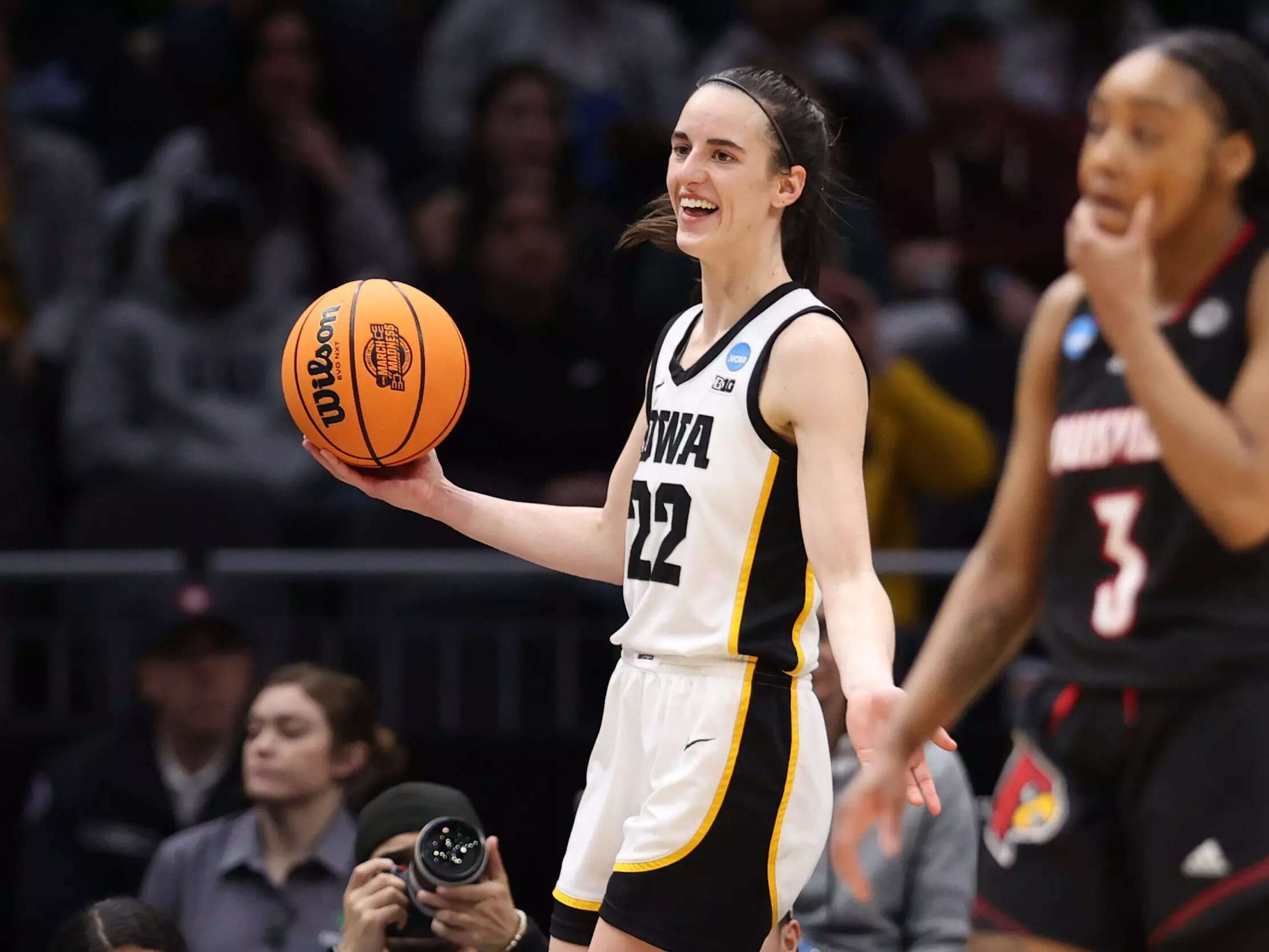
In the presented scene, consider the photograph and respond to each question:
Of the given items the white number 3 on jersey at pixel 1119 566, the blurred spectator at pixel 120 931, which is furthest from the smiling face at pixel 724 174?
the blurred spectator at pixel 120 931

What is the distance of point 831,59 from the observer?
9.16 meters

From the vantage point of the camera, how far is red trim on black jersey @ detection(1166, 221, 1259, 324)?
319 cm

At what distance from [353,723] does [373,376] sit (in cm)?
170

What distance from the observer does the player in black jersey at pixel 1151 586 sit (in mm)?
2971

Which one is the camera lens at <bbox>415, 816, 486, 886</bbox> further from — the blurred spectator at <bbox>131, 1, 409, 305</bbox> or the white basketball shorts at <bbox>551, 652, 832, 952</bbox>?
the blurred spectator at <bbox>131, 1, 409, 305</bbox>

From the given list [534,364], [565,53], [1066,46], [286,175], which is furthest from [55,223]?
[1066,46]

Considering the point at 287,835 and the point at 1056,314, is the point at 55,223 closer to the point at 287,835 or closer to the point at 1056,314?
the point at 287,835

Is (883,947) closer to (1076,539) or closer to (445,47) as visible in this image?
(1076,539)

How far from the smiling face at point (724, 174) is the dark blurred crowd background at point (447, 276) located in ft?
8.84

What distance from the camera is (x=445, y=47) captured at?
9.28m

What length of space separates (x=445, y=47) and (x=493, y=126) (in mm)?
1191

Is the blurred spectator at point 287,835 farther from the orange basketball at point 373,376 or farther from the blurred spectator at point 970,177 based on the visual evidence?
the blurred spectator at point 970,177

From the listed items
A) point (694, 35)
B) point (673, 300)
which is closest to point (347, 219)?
point (673, 300)

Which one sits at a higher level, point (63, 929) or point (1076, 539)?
point (1076, 539)
